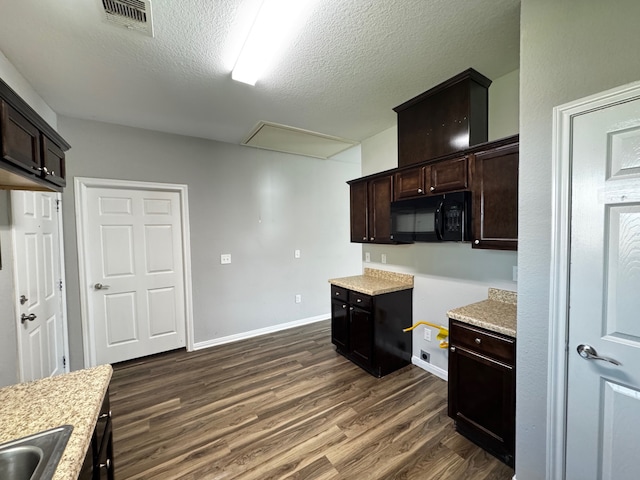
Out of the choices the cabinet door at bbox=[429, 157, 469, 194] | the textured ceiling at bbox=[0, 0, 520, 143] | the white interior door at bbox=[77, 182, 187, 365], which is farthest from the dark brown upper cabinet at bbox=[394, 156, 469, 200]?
the white interior door at bbox=[77, 182, 187, 365]

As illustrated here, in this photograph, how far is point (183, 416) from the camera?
7.33ft

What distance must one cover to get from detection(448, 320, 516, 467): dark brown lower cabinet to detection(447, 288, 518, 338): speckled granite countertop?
2.0 inches

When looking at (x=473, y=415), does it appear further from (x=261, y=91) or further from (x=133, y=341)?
(x=133, y=341)

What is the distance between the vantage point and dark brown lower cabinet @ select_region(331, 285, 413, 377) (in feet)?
8.95

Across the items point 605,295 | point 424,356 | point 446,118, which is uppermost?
point 446,118

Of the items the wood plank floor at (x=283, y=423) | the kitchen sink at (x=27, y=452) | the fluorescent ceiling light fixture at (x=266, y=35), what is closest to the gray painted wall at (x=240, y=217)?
the wood plank floor at (x=283, y=423)

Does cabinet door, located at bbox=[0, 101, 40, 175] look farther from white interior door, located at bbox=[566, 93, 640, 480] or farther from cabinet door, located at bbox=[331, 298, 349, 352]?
cabinet door, located at bbox=[331, 298, 349, 352]

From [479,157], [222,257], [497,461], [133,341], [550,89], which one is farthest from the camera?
[222,257]

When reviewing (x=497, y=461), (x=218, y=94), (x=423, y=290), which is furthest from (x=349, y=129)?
(x=497, y=461)

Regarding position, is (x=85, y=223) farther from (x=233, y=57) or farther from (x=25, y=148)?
(x=233, y=57)

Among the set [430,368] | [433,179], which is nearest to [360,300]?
[430,368]

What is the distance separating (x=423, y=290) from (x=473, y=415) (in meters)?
1.20

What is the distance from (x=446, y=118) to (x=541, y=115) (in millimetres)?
979

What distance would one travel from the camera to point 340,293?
3.14 m
